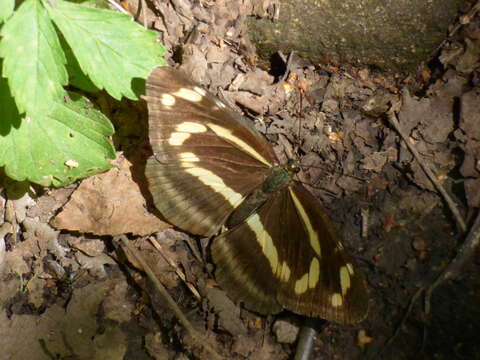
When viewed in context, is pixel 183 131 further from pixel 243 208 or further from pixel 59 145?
pixel 59 145

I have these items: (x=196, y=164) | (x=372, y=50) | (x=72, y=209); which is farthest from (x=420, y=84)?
(x=72, y=209)

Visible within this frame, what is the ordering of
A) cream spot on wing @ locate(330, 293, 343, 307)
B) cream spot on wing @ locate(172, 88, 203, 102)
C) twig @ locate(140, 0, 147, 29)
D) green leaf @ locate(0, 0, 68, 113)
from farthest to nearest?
twig @ locate(140, 0, 147, 29)
cream spot on wing @ locate(172, 88, 203, 102)
cream spot on wing @ locate(330, 293, 343, 307)
green leaf @ locate(0, 0, 68, 113)

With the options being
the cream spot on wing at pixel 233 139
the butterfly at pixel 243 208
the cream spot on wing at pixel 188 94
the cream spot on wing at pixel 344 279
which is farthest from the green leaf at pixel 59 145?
the cream spot on wing at pixel 344 279

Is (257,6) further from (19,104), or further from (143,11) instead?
(19,104)

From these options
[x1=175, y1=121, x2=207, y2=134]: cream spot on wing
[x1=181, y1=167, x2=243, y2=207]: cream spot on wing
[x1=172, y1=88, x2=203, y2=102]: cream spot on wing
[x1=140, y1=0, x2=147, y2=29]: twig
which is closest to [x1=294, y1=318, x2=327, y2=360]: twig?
[x1=181, y1=167, x2=243, y2=207]: cream spot on wing

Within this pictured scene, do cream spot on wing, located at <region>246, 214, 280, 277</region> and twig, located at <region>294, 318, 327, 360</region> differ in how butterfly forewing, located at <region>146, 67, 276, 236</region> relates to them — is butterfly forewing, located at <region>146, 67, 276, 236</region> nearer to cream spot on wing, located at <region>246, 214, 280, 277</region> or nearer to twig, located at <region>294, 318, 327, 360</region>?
cream spot on wing, located at <region>246, 214, 280, 277</region>

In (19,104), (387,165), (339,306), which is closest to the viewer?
(19,104)

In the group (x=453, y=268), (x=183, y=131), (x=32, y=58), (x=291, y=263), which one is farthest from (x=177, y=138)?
(x=453, y=268)
